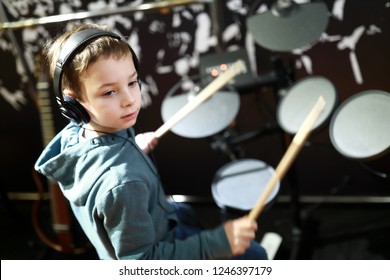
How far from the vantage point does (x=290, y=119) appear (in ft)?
4.25

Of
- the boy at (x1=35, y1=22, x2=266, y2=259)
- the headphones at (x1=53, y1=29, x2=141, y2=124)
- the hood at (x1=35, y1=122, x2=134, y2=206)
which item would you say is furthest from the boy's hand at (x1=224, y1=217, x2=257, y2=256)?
the headphones at (x1=53, y1=29, x2=141, y2=124)

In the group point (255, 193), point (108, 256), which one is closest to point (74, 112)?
point (108, 256)

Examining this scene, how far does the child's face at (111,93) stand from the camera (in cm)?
95

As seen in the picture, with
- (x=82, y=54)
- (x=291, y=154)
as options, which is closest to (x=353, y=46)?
(x=291, y=154)

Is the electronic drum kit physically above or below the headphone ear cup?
below

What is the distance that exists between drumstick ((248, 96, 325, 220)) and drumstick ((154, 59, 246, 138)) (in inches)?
11.0

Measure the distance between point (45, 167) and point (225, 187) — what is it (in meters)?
0.51

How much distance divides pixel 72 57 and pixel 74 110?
126 millimetres

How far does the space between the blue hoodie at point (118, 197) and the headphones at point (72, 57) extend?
3.0 inches

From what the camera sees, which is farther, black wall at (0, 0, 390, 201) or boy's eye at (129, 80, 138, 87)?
black wall at (0, 0, 390, 201)

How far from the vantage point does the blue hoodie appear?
0.92m

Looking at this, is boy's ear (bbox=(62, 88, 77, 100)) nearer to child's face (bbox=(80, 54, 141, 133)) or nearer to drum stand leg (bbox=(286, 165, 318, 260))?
child's face (bbox=(80, 54, 141, 133))

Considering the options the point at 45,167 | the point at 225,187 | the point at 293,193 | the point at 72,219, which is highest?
the point at 45,167
